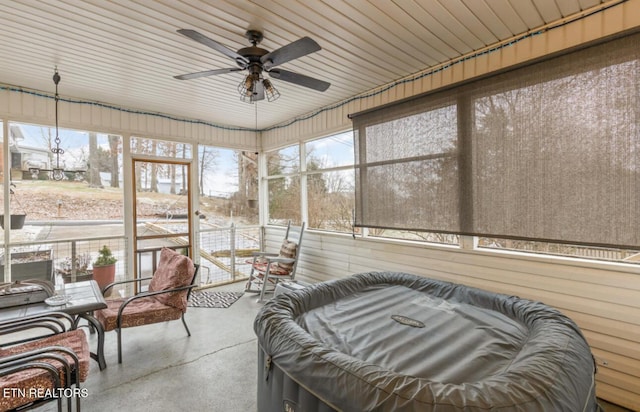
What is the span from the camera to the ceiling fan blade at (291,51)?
1.83 m

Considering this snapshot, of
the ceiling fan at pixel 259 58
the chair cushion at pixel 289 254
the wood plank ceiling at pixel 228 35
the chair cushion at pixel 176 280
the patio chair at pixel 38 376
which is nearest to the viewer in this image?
the patio chair at pixel 38 376

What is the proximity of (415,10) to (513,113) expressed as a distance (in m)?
1.10

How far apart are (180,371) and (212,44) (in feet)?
8.22

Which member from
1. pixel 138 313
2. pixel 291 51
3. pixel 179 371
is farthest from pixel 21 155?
pixel 291 51

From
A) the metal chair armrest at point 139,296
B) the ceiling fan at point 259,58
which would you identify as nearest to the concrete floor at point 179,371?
the metal chair armrest at point 139,296

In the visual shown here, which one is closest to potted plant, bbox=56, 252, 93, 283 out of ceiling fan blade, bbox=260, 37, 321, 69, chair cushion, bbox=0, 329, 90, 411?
chair cushion, bbox=0, 329, 90, 411

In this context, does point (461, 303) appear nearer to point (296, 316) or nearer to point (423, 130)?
point (296, 316)

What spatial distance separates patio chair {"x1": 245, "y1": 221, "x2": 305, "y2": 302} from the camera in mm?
4082

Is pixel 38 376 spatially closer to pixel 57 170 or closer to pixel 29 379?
pixel 29 379

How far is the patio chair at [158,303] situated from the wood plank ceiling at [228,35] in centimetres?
196

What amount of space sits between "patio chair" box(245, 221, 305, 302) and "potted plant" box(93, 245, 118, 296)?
1.82 metres

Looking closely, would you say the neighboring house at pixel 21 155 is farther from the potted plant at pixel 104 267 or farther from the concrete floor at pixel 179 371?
the concrete floor at pixel 179 371

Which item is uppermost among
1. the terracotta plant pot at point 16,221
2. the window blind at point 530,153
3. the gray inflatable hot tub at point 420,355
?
the window blind at point 530,153

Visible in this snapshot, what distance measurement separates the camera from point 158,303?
2955 millimetres
